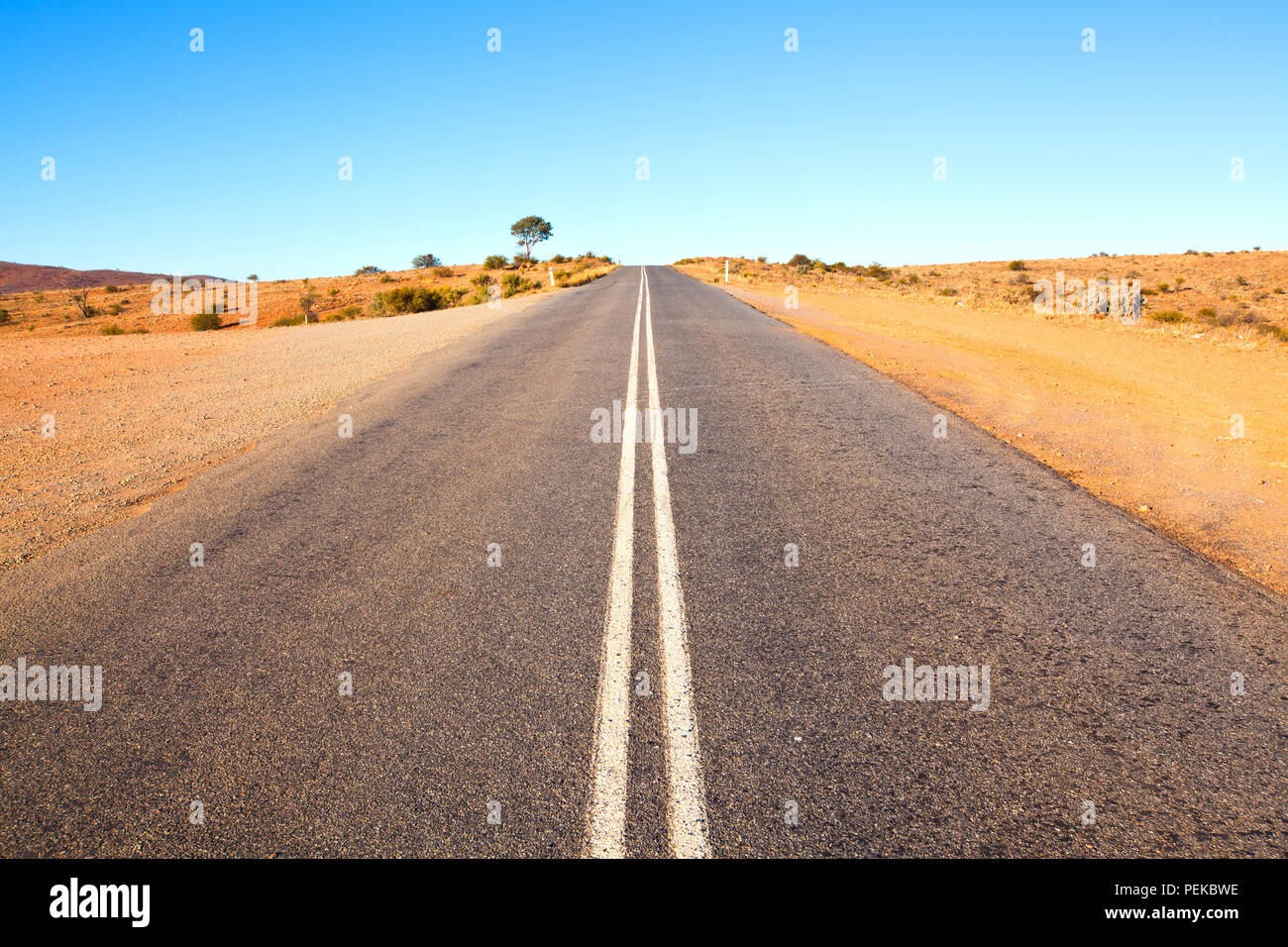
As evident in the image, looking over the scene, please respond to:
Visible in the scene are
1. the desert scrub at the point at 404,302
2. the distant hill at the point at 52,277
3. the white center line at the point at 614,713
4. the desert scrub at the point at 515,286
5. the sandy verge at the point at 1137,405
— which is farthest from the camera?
the distant hill at the point at 52,277

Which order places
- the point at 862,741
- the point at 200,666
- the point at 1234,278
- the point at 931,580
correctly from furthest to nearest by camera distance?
the point at 1234,278
the point at 931,580
the point at 200,666
the point at 862,741

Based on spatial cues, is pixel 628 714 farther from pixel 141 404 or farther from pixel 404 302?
pixel 404 302

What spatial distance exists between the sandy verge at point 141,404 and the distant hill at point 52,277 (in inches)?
2972

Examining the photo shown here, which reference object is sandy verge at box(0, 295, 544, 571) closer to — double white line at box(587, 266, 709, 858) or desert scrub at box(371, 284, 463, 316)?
double white line at box(587, 266, 709, 858)

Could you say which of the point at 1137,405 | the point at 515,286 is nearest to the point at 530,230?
the point at 515,286

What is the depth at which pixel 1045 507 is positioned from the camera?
5.28 metres

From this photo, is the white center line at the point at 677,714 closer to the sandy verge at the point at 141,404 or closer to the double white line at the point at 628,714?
the double white line at the point at 628,714

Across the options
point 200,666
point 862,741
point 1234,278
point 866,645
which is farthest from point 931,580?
point 1234,278

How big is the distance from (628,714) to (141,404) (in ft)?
31.8

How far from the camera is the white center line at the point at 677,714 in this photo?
235 cm

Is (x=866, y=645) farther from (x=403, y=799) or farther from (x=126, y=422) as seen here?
(x=126, y=422)

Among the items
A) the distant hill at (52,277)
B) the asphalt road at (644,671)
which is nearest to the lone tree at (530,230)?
the distant hill at (52,277)

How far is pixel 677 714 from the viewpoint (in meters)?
2.96
